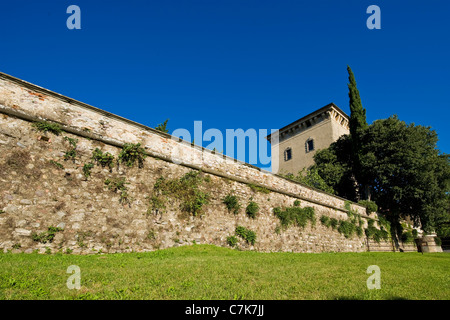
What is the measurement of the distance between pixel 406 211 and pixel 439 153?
6.28m

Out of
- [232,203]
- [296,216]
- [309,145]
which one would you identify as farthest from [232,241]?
[309,145]

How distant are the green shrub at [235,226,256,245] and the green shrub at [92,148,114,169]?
5451 millimetres

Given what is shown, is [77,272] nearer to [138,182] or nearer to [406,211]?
[138,182]

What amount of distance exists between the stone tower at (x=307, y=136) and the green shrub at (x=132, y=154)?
22321mm

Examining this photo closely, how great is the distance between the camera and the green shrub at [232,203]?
32.5ft

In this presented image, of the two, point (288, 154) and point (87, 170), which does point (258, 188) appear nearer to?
point (87, 170)

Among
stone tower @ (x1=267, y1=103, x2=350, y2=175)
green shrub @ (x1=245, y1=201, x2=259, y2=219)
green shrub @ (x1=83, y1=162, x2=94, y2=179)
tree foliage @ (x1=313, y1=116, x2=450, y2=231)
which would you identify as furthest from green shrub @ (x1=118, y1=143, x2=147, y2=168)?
stone tower @ (x1=267, y1=103, x2=350, y2=175)

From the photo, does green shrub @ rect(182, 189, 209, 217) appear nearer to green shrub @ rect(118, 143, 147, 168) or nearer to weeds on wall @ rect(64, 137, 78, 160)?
green shrub @ rect(118, 143, 147, 168)

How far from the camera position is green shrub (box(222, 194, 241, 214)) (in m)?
9.91

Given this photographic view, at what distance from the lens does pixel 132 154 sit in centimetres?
806
